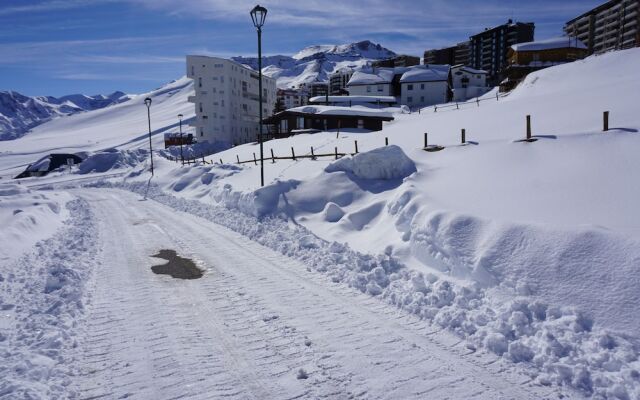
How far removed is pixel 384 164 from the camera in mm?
15016

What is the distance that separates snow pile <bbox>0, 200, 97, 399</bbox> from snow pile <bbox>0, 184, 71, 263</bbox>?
607mm

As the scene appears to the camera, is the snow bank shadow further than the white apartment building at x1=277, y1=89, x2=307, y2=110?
No

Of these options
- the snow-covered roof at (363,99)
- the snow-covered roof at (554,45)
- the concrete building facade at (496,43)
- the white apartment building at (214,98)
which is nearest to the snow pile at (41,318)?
the snow-covered roof at (363,99)

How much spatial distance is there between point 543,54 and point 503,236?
2813 inches

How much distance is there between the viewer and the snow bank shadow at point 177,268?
9.54m

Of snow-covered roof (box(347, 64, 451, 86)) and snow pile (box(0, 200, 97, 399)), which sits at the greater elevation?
snow-covered roof (box(347, 64, 451, 86))

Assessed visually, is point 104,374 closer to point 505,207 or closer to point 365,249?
point 365,249

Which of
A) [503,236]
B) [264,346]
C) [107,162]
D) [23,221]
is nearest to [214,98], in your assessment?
[107,162]

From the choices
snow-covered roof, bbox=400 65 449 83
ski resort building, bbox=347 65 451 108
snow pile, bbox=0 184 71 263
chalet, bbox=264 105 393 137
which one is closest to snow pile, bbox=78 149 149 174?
chalet, bbox=264 105 393 137

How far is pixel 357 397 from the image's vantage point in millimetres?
4730

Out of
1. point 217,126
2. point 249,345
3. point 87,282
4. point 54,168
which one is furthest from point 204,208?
point 54,168

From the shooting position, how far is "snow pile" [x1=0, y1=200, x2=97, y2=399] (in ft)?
16.2

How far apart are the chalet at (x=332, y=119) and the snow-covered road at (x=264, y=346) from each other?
38.3 meters

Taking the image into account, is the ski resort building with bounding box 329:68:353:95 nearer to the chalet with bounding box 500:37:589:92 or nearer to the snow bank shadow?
the chalet with bounding box 500:37:589:92
